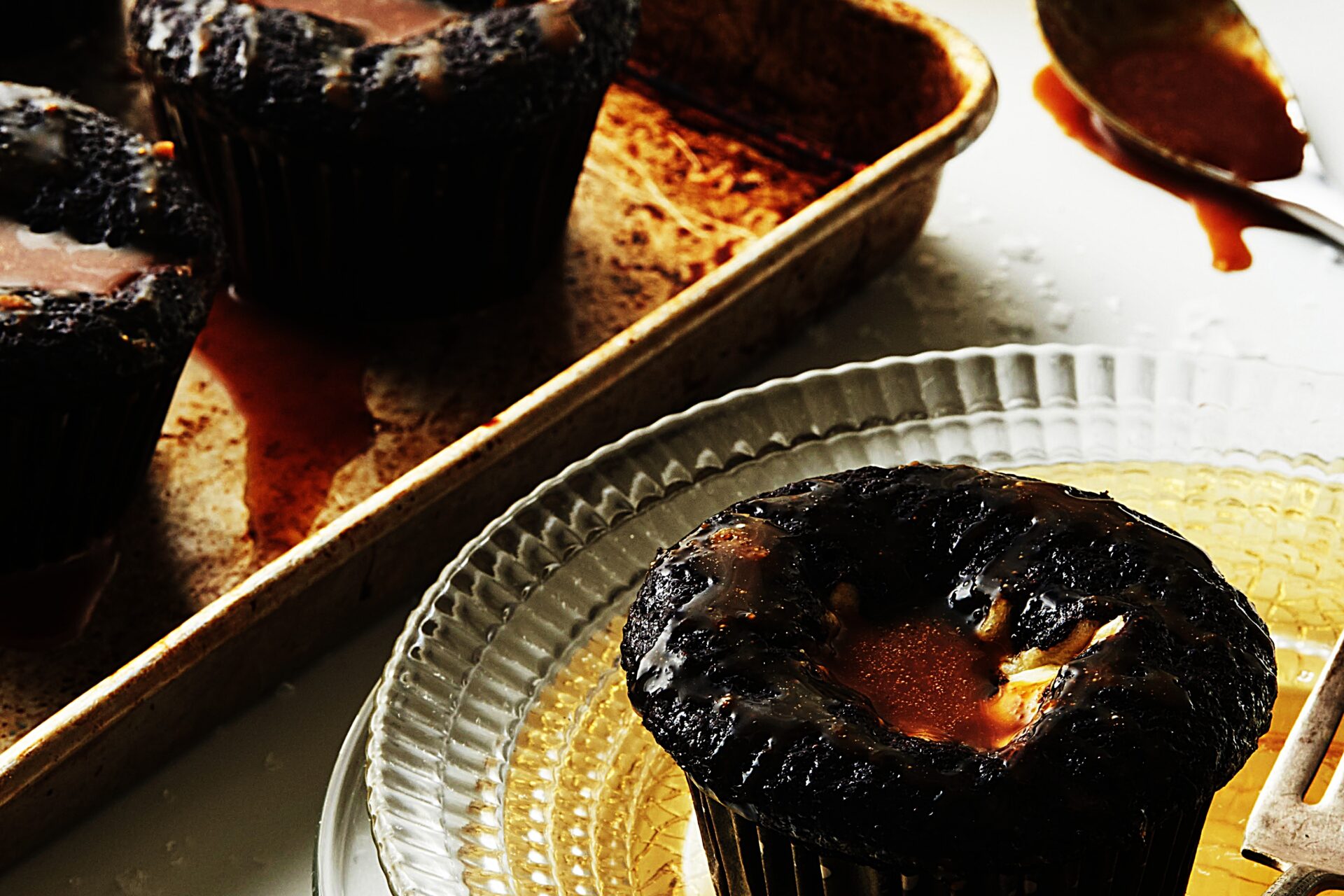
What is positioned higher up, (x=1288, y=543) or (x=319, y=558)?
(x=1288, y=543)

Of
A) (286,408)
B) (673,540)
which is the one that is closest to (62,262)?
(286,408)

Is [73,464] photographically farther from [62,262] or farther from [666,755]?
[666,755]

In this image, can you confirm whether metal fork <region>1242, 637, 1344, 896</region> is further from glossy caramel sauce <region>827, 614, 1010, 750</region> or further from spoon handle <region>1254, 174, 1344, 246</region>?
spoon handle <region>1254, 174, 1344, 246</region>

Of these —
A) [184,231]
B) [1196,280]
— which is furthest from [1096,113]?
[184,231]

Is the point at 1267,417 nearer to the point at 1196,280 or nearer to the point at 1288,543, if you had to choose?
the point at 1288,543

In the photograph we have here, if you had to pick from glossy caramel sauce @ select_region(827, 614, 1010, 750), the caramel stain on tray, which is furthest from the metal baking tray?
glossy caramel sauce @ select_region(827, 614, 1010, 750)
